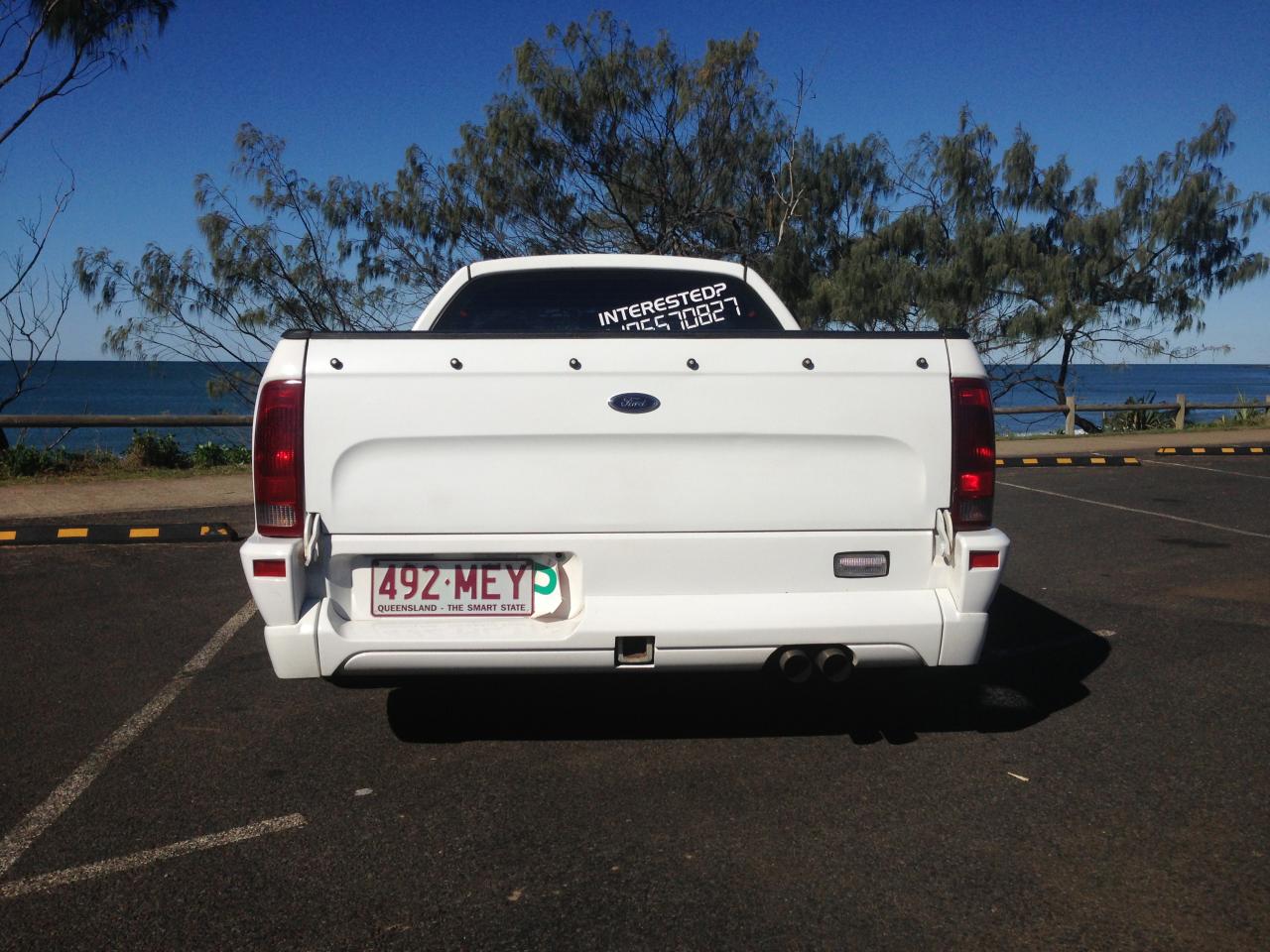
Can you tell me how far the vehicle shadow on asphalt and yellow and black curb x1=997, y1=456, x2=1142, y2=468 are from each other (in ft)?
33.0

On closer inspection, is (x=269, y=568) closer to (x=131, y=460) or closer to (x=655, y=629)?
(x=655, y=629)

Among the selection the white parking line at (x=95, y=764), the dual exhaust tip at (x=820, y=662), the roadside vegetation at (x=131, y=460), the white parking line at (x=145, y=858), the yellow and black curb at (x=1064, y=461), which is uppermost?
the dual exhaust tip at (x=820, y=662)

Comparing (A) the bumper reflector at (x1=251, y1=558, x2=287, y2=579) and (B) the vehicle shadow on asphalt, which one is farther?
(B) the vehicle shadow on asphalt

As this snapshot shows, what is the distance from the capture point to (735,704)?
4.61m

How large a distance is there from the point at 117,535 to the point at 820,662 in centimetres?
684

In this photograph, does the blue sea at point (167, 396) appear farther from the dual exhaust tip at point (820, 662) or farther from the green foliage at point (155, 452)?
the dual exhaust tip at point (820, 662)

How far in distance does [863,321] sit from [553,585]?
22211 mm

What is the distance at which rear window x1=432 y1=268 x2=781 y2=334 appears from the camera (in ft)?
16.7

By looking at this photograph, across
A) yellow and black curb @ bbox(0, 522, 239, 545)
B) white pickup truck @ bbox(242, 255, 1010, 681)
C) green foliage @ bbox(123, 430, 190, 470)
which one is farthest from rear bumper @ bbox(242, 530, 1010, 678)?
green foliage @ bbox(123, 430, 190, 470)

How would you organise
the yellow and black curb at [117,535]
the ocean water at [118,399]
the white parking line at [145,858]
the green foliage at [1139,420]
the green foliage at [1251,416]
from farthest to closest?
1. the ocean water at [118,399]
2. the green foliage at [1139,420]
3. the green foliage at [1251,416]
4. the yellow and black curb at [117,535]
5. the white parking line at [145,858]

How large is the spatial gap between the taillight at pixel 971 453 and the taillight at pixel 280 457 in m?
2.07

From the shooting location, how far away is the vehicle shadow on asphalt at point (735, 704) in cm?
428

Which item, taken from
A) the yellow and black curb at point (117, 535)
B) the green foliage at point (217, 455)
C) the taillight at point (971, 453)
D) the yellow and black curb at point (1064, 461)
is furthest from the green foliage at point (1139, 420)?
the taillight at point (971, 453)

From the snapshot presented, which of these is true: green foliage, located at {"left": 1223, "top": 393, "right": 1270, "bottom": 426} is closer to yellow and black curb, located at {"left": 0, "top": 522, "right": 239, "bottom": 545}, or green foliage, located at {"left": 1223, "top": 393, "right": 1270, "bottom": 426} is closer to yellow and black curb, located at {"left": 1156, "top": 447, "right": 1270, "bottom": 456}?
yellow and black curb, located at {"left": 1156, "top": 447, "right": 1270, "bottom": 456}
